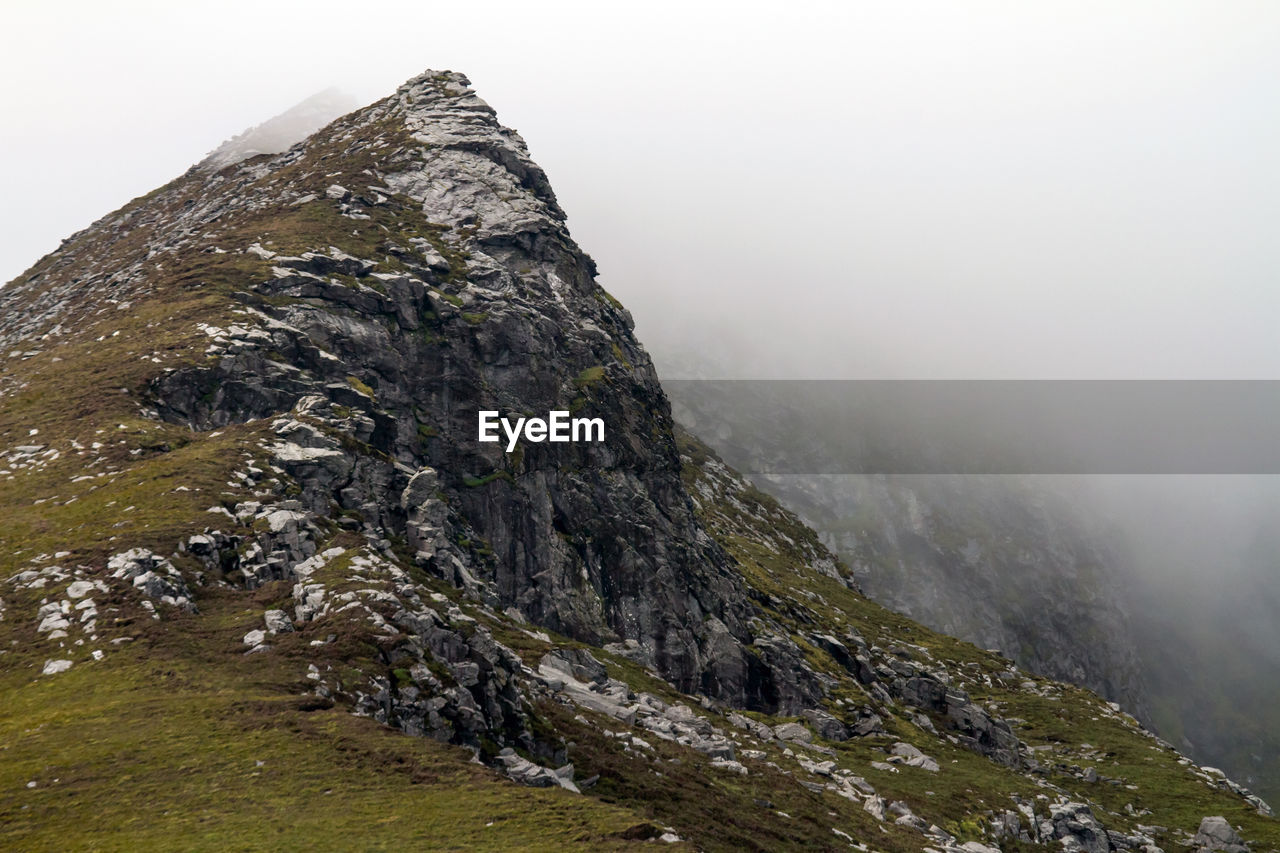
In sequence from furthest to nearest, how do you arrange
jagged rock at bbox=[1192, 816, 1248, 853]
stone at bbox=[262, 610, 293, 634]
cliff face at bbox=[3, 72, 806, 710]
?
1. jagged rock at bbox=[1192, 816, 1248, 853]
2. cliff face at bbox=[3, 72, 806, 710]
3. stone at bbox=[262, 610, 293, 634]

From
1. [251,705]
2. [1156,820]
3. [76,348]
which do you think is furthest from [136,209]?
[1156,820]

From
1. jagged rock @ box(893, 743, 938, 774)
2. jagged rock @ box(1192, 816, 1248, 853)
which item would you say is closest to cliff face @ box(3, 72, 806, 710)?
jagged rock @ box(893, 743, 938, 774)

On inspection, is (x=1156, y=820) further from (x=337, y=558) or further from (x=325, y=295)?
(x=325, y=295)

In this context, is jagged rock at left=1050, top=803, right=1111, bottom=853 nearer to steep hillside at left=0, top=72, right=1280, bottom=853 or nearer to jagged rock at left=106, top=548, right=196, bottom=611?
steep hillside at left=0, top=72, right=1280, bottom=853

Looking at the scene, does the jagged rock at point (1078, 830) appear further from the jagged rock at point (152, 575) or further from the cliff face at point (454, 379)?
the jagged rock at point (152, 575)

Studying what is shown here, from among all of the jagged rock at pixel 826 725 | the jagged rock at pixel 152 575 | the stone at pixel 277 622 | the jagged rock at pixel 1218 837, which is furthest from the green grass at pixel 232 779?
the jagged rock at pixel 1218 837

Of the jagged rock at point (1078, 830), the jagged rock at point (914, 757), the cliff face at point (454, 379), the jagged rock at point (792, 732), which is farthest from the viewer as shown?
the jagged rock at point (914, 757)

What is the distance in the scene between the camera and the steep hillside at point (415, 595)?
4031 cm

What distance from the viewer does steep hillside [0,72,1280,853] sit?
132 ft

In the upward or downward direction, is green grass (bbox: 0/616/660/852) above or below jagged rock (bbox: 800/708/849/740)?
above

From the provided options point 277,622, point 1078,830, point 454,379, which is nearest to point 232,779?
point 277,622

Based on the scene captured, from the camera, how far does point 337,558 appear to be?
60.1 m

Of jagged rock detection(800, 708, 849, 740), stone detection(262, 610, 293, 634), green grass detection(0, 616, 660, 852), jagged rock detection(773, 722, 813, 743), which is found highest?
stone detection(262, 610, 293, 634)

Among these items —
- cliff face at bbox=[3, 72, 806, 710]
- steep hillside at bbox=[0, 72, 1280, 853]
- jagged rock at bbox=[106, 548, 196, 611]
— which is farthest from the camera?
cliff face at bbox=[3, 72, 806, 710]
